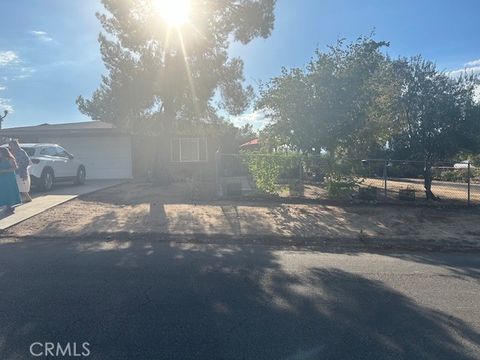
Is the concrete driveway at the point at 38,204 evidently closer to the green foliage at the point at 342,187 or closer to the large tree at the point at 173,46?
the large tree at the point at 173,46

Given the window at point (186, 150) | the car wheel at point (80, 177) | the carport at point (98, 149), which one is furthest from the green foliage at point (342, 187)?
the carport at point (98, 149)

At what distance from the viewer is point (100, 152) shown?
19.0 meters

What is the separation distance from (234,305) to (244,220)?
5060 mm

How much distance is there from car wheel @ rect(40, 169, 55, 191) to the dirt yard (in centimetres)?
194

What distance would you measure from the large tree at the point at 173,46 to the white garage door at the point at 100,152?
2.95m

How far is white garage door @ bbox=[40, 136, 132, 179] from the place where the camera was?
19016 millimetres

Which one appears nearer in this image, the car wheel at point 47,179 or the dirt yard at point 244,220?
the dirt yard at point 244,220

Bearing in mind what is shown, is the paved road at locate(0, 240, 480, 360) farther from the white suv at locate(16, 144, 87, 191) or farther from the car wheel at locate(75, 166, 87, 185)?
the car wheel at locate(75, 166, 87, 185)

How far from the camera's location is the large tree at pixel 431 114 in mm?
12883

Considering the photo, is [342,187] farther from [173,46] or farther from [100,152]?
[100,152]

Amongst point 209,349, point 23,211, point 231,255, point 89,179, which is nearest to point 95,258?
point 231,255

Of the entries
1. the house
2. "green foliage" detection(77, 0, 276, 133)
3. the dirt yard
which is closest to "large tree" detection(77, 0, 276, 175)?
"green foliage" detection(77, 0, 276, 133)

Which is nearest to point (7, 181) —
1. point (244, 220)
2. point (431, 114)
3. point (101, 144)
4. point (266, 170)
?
point (244, 220)

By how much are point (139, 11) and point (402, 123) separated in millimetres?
10248
